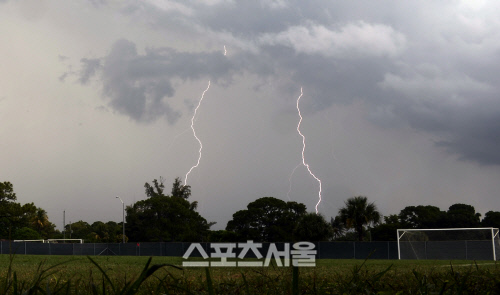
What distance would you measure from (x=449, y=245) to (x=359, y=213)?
39.8ft

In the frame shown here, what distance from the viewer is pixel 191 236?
6744 cm

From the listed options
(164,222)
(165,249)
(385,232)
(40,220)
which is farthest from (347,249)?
(40,220)

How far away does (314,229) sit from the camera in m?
51.2

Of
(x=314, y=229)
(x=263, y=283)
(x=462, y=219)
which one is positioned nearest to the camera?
(x=263, y=283)

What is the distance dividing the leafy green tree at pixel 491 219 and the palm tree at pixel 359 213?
1257 inches

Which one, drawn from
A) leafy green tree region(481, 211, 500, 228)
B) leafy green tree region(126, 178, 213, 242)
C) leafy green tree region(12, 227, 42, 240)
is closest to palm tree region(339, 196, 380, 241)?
leafy green tree region(126, 178, 213, 242)

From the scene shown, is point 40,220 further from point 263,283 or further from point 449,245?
point 263,283

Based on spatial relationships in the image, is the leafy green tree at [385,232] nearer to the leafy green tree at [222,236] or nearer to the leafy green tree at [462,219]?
the leafy green tree at [462,219]

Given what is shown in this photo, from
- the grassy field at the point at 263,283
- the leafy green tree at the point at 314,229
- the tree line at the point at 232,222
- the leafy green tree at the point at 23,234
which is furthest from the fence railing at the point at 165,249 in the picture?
the grassy field at the point at 263,283

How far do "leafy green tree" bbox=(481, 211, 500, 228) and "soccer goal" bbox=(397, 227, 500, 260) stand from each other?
3642 cm

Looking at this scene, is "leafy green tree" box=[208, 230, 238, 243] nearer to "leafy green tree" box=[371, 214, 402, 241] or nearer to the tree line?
the tree line

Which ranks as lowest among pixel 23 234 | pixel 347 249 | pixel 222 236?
pixel 347 249

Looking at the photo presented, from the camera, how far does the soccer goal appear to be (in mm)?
39750

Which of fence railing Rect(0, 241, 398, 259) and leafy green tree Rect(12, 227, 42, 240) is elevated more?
leafy green tree Rect(12, 227, 42, 240)
